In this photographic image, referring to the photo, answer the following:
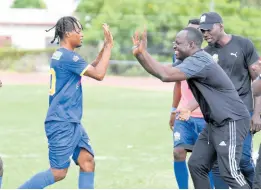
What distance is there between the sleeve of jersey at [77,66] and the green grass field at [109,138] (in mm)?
2572

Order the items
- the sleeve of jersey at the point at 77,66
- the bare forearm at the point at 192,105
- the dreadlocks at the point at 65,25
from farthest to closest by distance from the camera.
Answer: the bare forearm at the point at 192,105
the dreadlocks at the point at 65,25
the sleeve of jersey at the point at 77,66

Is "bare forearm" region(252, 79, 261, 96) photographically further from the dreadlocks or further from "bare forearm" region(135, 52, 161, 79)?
the dreadlocks

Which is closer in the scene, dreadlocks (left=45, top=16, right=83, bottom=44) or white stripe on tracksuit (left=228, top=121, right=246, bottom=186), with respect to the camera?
white stripe on tracksuit (left=228, top=121, right=246, bottom=186)

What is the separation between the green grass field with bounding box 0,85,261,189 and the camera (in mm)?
10508

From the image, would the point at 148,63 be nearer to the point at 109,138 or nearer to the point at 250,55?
the point at 250,55

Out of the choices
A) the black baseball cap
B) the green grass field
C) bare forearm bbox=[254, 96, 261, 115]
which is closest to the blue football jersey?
the black baseball cap

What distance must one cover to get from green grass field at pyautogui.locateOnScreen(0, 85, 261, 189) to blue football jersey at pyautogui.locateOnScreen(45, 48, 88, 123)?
225 cm

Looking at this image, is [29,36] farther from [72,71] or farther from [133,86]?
[72,71]

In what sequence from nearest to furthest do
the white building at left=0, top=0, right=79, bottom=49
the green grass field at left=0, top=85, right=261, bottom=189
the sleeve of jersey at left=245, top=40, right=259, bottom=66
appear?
the sleeve of jersey at left=245, top=40, right=259, bottom=66, the green grass field at left=0, top=85, right=261, bottom=189, the white building at left=0, top=0, right=79, bottom=49

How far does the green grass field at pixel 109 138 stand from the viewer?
10508 mm

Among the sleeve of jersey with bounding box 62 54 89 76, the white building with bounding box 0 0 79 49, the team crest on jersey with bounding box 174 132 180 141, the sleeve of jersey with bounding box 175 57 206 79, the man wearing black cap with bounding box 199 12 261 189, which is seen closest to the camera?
the sleeve of jersey with bounding box 175 57 206 79

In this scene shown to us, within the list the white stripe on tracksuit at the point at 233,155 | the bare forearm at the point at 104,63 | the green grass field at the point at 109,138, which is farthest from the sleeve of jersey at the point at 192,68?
the green grass field at the point at 109,138

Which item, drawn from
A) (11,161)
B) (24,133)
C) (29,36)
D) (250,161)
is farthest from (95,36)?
(250,161)

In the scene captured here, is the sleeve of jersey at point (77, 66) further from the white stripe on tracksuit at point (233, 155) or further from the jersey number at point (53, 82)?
the white stripe on tracksuit at point (233, 155)
